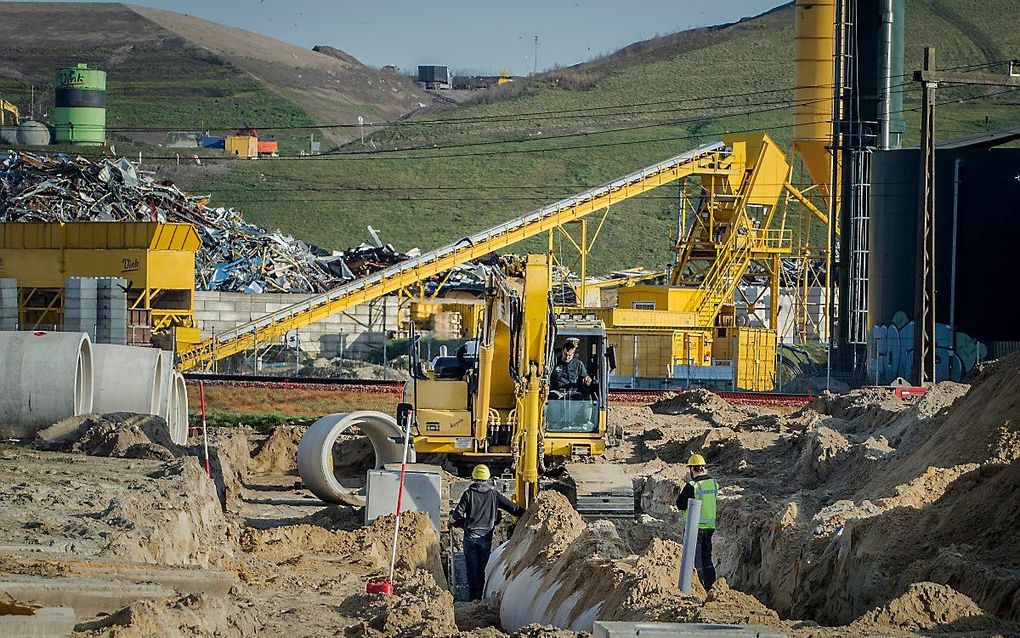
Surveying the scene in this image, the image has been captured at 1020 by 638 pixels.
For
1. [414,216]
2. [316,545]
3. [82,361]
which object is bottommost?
[316,545]

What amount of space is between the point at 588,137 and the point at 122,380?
67.9 metres

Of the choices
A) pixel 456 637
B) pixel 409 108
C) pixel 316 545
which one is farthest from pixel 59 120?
pixel 456 637

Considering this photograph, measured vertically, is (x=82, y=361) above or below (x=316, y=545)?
above

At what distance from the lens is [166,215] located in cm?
5116

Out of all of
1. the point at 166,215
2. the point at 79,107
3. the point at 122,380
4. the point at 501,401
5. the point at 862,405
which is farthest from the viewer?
the point at 79,107

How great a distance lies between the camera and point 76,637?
8.72m

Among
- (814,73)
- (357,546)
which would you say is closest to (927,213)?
(357,546)

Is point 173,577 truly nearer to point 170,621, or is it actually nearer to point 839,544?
point 170,621

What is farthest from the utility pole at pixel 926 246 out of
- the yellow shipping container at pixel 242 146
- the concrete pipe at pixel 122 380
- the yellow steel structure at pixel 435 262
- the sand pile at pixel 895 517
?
the yellow shipping container at pixel 242 146

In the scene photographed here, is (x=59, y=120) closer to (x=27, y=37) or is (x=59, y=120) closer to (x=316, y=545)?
(x=27, y=37)

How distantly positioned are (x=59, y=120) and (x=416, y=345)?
64569mm

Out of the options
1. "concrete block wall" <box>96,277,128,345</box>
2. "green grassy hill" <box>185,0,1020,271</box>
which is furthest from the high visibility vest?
"green grassy hill" <box>185,0,1020,271</box>

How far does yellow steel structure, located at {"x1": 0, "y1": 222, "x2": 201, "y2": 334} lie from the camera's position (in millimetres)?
37906

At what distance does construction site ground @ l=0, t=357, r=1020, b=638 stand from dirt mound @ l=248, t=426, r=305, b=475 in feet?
8.83
